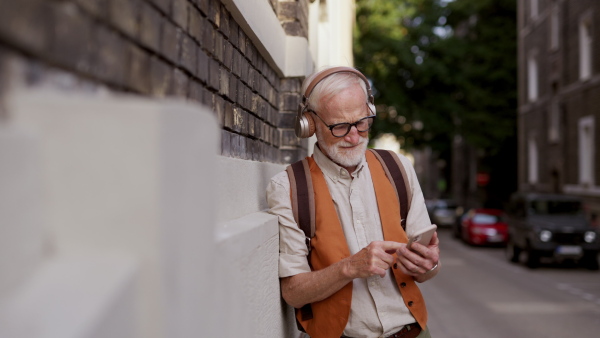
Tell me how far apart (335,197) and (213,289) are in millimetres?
1294

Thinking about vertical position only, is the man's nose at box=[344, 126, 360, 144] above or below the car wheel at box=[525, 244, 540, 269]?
above

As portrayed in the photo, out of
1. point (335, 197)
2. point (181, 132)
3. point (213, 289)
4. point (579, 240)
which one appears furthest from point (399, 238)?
point (579, 240)

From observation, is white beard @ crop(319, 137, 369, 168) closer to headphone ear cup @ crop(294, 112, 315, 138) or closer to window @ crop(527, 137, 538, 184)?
headphone ear cup @ crop(294, 112, 315, 138)

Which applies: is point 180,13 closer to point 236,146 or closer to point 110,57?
point 110,57

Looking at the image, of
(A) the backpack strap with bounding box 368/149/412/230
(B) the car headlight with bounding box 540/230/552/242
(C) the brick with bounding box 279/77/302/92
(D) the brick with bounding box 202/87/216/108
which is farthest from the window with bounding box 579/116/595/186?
(D) the brick with bounding box 202/87/216/108

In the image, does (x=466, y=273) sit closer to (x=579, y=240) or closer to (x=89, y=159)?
(x=579, y=240)

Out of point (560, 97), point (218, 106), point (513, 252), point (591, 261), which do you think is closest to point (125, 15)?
point (218, 106)

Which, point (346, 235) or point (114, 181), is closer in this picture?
point (114, 181)

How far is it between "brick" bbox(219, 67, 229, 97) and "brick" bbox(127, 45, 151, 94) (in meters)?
0.82

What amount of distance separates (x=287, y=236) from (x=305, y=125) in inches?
19.7

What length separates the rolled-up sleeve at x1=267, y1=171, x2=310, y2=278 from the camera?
8.53 feet

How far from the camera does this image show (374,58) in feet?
80.2

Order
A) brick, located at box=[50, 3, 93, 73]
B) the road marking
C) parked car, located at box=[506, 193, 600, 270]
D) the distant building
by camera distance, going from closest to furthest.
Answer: brick, located at box=[50, 3, 93, 73] → the road marking → parked car, located at box=[506, 193, 600, 270] → the distant building

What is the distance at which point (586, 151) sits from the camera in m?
23.3
